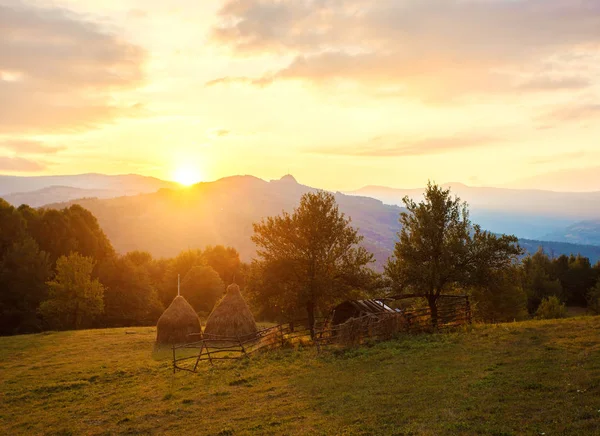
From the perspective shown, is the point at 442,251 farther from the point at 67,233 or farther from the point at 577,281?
the point at 577,281

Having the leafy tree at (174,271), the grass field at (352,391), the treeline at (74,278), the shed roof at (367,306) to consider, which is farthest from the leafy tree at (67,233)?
the shed roof at (367,306)

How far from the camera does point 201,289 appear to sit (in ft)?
190

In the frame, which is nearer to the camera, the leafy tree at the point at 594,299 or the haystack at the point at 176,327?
the haystack at the point at 176,327

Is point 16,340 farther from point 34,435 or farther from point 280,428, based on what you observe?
point 280,428

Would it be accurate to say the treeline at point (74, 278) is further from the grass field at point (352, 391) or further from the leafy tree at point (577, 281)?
the leafy tree at point (577, 281)

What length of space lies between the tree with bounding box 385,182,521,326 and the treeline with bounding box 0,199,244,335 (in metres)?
28.0

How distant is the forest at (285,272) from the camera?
988 inches

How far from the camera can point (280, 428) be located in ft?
36.4

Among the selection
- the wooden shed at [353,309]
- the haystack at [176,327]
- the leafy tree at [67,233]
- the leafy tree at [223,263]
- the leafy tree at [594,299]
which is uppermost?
the leafy tree at [67,233]

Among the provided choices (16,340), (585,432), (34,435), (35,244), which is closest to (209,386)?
(34,435)

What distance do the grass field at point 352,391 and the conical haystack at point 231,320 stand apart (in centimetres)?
750

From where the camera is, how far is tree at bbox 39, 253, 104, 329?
40594 millimetres

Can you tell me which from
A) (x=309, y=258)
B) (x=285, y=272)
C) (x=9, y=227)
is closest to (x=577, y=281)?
(x=309, y=258)

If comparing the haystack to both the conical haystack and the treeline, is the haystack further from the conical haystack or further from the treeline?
the treeline
